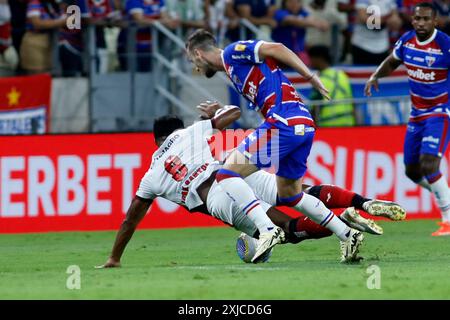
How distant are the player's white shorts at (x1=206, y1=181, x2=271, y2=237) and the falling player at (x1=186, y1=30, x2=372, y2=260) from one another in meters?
0.77

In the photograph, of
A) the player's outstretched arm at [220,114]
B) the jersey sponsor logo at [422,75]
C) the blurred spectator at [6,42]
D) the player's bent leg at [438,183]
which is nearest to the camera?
the player's outstretched arm at [220,114]

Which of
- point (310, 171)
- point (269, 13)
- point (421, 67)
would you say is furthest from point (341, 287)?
point (269, 13)

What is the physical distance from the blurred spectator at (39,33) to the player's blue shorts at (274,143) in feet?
27.6

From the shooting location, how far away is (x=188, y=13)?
2006 centimetres

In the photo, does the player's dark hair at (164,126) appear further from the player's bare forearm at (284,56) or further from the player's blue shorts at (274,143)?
the player's bare forearm at (284,56)

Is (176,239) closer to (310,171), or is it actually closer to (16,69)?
(310,171)

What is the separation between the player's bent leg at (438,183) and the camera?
14789 millimetres

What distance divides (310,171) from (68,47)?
14.6 feet

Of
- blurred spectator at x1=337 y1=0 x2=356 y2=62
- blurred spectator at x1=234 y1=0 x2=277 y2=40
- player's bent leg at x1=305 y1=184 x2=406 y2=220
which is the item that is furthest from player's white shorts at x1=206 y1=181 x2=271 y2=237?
blurred spectator at x1=337 y1=0 x2=356 y2=62

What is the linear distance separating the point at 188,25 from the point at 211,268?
9.31m

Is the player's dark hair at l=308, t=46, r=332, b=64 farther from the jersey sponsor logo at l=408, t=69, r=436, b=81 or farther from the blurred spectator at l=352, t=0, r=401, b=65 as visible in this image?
the jersey sponsor logo at l=408, t=69, r=436, b=81

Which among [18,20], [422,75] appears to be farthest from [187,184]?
Answer: [18,20]

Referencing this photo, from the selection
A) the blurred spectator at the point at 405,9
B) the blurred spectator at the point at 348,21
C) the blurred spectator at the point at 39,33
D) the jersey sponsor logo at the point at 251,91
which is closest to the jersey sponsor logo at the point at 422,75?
the jersey sponsor logo at the point at 251,91

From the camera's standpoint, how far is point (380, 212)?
11.3 meters
